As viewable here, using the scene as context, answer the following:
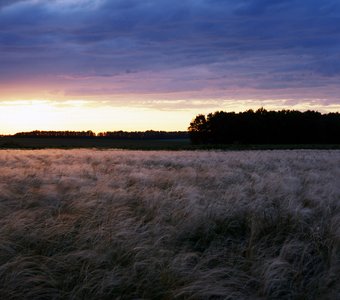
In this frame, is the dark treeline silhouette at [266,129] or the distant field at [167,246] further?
the dark treeline silhouette at [266,129]

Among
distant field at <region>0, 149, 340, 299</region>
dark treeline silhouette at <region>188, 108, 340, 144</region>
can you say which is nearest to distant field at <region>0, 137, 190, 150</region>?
dark treeline silhouette at <region>188, 108, 340, 144</region>

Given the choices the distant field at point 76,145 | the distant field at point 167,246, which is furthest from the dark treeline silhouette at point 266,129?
the distant field at point 167,246

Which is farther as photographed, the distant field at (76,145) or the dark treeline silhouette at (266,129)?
the dark treeline silhouette at (266,129)

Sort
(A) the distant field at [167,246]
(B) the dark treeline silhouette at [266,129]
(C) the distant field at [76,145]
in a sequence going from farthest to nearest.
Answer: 1. (B) the dark treeline silhouette at [266,129]
2. (C) the distant field at [76,145]
3. (A) the distant field at [167,246]

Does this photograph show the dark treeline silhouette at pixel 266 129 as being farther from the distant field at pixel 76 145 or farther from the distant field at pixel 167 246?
the distant field at pixel 167 246

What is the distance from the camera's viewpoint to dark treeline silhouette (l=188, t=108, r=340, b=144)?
308ft

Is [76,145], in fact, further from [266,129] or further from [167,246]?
[167,246]

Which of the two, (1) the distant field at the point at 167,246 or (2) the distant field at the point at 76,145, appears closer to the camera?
(1) the distant field at the point at 167,246

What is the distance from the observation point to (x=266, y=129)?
3693 inches

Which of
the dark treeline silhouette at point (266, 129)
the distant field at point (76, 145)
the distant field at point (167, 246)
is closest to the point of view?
the distant field at point (167, 246)

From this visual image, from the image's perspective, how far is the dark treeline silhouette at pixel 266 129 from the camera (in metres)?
93.9

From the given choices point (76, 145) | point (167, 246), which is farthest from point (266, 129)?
point (167, 246)

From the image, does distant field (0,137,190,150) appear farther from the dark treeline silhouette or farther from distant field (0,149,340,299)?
distant field (0,149,340,299)

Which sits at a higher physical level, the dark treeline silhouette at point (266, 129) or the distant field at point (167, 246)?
the dark treeline silhouette at point (266, 129)
